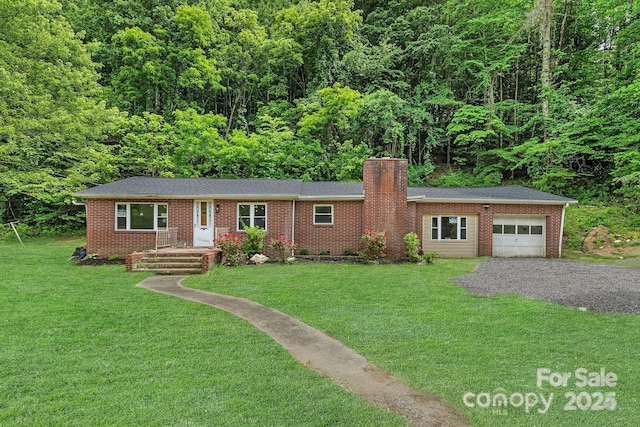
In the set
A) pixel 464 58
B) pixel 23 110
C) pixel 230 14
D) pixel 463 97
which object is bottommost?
pixel 23 110

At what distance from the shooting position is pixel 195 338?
541cm

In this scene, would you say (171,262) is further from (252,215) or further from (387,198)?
(387,198)

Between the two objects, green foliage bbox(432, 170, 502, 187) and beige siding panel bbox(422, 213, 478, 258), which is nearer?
beige siding panel bbox(422, 213, 478, 258)

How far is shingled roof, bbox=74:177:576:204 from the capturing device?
1338 centimetres

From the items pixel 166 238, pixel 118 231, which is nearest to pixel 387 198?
pixel 166 238

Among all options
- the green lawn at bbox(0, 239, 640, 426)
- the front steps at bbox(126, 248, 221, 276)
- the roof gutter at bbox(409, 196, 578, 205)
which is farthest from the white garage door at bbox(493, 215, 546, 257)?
the front steps at bbox(126, 248, 221, 276)

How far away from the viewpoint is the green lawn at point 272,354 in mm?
3465

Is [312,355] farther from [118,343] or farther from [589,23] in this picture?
[589,23]

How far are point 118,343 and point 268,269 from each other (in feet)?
21.7

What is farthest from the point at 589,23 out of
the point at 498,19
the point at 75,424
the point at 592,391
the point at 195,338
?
the point at 75,424

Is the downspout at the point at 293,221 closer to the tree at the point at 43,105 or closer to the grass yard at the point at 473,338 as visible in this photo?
the grass yard at the point at 473,338

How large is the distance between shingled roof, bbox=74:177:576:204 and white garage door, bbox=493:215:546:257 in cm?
99

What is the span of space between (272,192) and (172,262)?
4414 mm

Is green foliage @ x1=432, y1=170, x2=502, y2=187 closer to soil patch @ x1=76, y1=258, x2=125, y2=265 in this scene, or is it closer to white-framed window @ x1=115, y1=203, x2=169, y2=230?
white-framed window @ x1=115, y1=203, x2=169, y2=230
